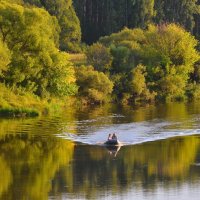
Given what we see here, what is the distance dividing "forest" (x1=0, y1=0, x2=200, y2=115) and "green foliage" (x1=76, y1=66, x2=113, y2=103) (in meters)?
0.10

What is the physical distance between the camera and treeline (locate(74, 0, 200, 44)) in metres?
113

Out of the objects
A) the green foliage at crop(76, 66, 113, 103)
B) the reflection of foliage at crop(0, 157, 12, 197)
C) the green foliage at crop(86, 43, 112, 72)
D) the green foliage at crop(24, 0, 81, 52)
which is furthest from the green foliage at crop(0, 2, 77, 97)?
the green foliage at crop(24, 0, 81, 52)

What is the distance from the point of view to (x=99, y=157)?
4638 cm

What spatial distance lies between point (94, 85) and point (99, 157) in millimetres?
33496

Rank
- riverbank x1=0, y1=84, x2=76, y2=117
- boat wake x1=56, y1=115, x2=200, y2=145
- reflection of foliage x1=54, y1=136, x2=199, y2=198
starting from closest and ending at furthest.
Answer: reflection of foliage x1=54, y1=136, x2=199, y2=198 < boat wake x1=56, y1=115, x2=200, y2=145 < riverbank x1=0, y1=84, x2=76, y2=117

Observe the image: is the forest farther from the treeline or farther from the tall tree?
the tall tree

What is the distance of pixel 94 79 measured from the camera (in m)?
79.8

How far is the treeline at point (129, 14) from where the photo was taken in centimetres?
11258

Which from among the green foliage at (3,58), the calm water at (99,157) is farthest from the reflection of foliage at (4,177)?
the green foliage at (3,58)

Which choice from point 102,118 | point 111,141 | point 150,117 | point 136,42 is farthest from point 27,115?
point 136,42

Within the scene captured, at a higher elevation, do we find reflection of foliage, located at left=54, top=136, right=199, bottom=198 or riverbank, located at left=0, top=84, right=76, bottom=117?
riverbank, located at left=0, top=84, right=76, bottom=117

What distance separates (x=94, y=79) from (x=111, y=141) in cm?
2983

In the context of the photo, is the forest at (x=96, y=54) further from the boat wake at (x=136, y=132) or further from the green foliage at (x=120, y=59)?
the boat wake at (x=136, y=132)

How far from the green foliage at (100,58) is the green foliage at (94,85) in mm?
5614
